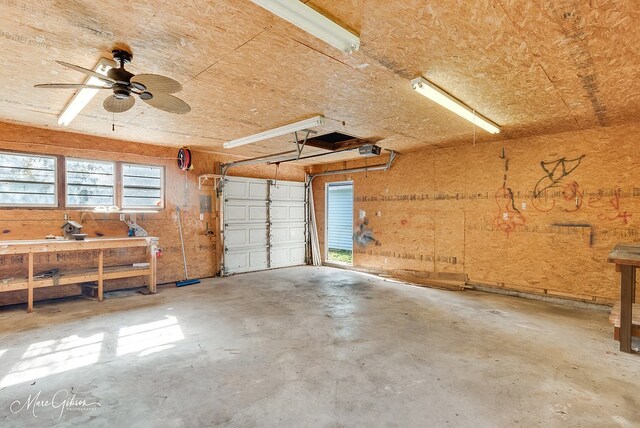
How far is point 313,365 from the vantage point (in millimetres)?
2570

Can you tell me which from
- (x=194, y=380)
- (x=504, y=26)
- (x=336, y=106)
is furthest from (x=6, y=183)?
(x=504, y=26)

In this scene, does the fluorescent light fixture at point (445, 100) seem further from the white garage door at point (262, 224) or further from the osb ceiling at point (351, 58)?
the white garage door at point (262, 224)

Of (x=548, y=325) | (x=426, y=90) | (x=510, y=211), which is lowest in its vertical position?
(x=548, y=325)

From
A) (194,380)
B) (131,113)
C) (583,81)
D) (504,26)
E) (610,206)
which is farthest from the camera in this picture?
(610,206)

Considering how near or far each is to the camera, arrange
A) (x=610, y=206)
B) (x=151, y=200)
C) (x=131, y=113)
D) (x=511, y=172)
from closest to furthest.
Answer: (x=131, y=113), (x=610, y=206), (x=511, y=172), (x=151, y=200)

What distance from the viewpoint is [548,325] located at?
355cm

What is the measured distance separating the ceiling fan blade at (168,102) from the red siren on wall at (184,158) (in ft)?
9.96

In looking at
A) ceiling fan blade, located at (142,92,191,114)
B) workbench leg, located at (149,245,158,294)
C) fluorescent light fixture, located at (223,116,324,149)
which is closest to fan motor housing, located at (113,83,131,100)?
ceiling fan blade, located at (142,92,191,114)

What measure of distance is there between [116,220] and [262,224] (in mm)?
2862

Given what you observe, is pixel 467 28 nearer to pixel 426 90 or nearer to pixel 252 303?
pixel 426 90

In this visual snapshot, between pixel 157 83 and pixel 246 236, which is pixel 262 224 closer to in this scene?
pixel 246 236

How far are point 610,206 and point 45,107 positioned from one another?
7.42 metres

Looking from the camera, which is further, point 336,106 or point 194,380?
point 336,106

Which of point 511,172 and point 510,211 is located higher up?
point 511,172
